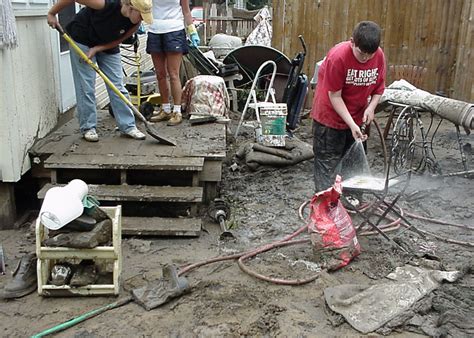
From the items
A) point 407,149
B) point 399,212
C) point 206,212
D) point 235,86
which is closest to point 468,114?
point 407,149

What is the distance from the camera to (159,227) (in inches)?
162

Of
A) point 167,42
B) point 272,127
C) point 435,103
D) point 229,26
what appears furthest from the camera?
point 229,26

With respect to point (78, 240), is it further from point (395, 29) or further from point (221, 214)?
point (395, 29)

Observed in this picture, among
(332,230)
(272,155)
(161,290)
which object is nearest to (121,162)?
(161,290)

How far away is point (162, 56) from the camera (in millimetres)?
5484

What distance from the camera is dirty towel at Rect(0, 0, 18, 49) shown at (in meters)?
3.81

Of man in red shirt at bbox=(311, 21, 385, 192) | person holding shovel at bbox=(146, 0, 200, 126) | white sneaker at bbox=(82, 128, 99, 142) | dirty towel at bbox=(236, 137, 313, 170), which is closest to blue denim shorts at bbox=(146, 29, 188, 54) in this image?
person holding shovel at bbox=(146, 0, 200, 126)

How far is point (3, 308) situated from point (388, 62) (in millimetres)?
7457

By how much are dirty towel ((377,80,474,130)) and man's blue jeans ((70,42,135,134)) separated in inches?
118

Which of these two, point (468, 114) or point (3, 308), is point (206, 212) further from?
point (468, 114)

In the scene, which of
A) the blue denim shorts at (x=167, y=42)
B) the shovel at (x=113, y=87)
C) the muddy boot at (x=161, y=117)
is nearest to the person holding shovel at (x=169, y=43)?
the blue denim shorts at (x=167, y=42)

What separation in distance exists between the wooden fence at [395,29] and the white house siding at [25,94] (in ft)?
15.7

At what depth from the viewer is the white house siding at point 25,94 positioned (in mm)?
4113

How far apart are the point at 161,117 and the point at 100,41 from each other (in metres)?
1.28
